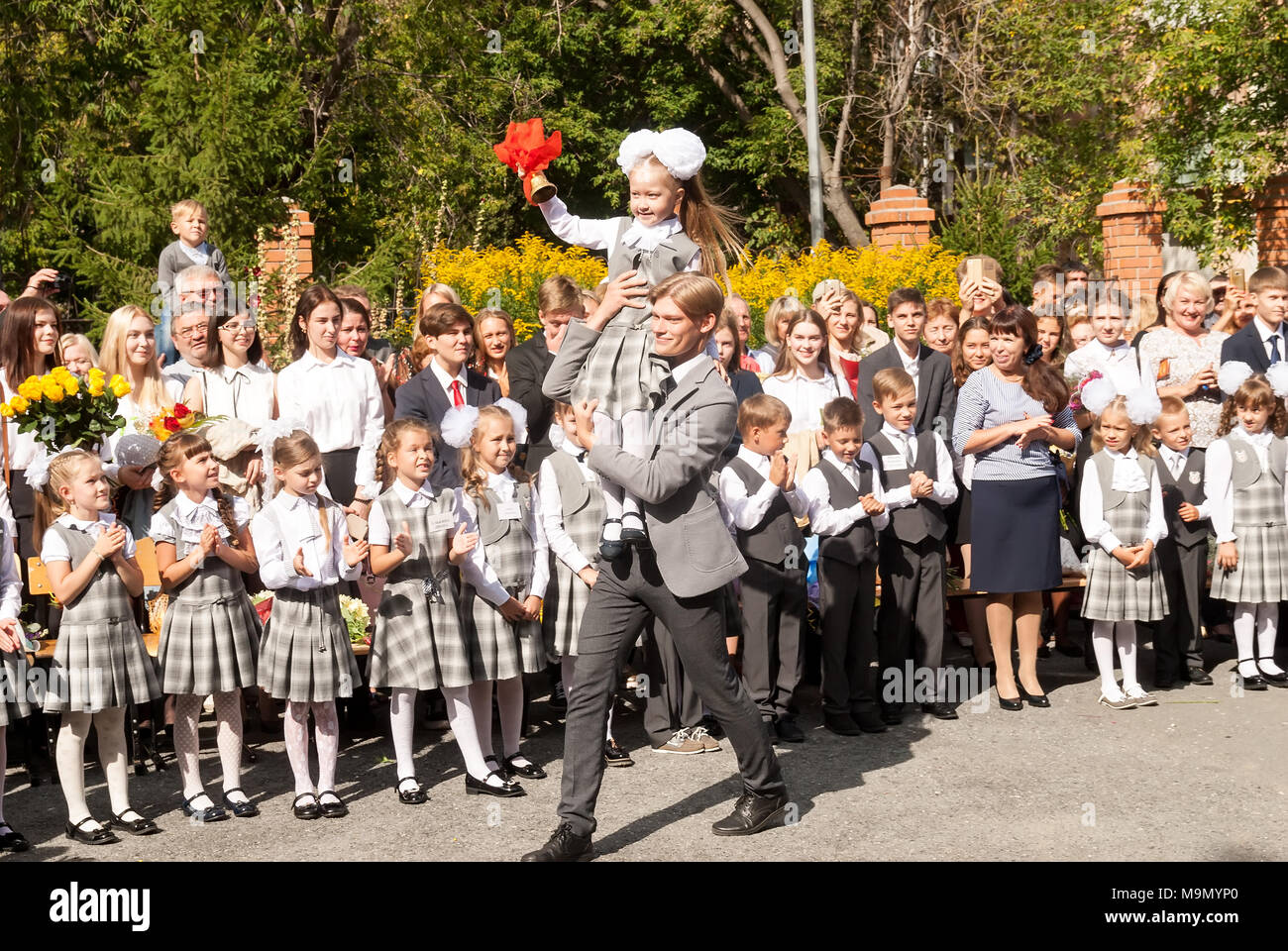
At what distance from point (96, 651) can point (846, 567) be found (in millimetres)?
3477

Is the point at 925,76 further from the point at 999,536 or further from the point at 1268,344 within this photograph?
the point at 999,536

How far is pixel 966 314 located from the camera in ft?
31.4

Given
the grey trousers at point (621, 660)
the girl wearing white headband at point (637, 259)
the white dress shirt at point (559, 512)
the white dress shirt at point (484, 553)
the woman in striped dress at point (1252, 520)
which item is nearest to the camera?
the grey trousers at point (621, 660)

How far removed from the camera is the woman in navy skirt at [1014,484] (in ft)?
24.9

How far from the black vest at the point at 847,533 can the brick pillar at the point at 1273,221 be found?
10.1m

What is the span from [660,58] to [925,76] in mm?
5793

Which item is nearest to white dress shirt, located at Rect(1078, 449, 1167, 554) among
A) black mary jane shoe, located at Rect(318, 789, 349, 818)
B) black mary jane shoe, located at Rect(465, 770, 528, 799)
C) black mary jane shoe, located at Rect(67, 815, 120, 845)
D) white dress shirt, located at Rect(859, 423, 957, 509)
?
white dress shirt, located at Rect(859, 423, 957, 509)

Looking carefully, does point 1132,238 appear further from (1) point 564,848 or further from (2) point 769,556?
(1) point 564,848

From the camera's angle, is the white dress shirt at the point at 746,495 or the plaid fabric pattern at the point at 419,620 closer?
the plaid fabric pattern at the point at 419,620

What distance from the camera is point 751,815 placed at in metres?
5.67

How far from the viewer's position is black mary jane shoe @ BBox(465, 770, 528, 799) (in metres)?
6.28

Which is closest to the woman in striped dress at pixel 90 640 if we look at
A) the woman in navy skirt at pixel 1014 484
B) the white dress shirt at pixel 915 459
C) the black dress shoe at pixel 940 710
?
the white dress shirt at pixel 915 459

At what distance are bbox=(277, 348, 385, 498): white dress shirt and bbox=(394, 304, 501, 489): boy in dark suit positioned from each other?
0.36 meters

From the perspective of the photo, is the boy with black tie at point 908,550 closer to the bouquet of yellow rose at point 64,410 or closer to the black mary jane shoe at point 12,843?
the bouquet of yellow rose at point 64,410
